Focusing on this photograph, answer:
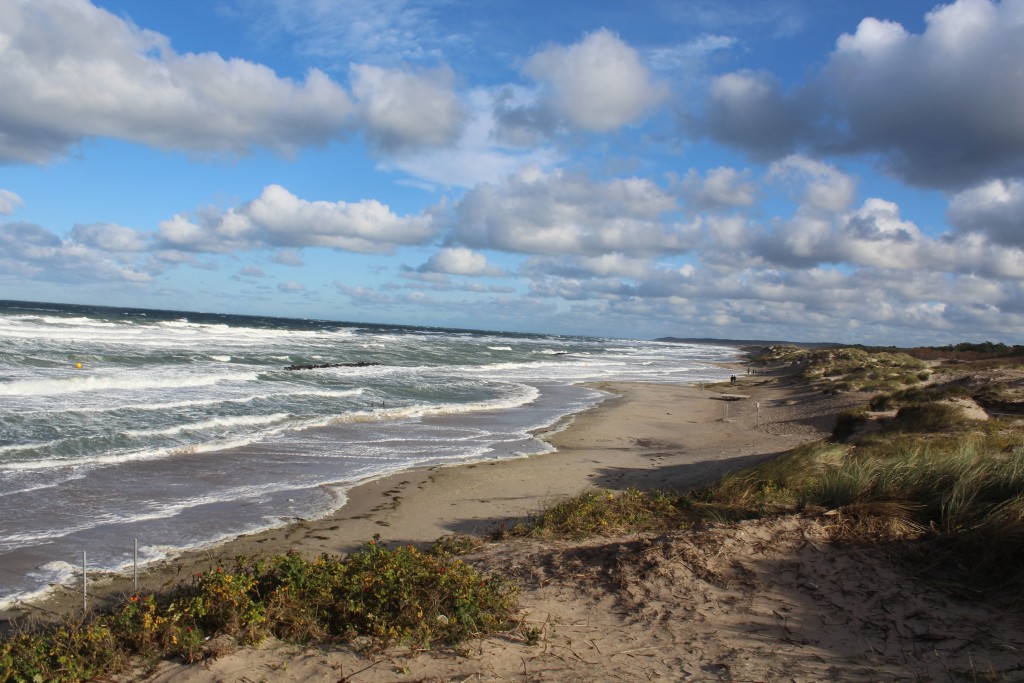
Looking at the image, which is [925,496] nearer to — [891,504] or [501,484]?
[891,504]

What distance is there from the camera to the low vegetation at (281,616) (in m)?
4.48

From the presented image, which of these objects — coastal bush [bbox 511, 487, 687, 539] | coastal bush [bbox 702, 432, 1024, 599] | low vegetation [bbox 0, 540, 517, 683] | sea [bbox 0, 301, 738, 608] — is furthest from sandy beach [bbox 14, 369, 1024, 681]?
sea [bbox 0, 301, 738, 608]

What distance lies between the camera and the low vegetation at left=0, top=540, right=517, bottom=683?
14.7ft

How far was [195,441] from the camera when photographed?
1441 centimetres

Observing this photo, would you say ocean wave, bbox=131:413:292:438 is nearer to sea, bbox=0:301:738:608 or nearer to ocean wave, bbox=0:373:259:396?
sea, bbox=0:301:738:608

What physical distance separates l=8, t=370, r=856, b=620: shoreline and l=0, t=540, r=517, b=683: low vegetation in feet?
2.70

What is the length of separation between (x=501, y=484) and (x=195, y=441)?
702cm

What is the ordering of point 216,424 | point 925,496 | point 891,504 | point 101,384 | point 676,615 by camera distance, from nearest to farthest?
point 676,615, point 891,504, point 925,496, point 216,424, point 101,384

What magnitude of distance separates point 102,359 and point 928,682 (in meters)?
33.3

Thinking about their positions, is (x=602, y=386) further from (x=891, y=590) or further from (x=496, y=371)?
(x=891, y=590)

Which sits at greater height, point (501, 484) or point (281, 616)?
point (281, 616)

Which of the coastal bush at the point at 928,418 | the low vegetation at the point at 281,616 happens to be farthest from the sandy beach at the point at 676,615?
the coastal bush at the point at 928,418

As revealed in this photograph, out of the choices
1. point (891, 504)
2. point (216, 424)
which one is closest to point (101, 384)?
point (216, 424)

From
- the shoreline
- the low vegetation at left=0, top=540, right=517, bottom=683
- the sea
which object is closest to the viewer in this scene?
the low vegetation at left=0, top=540, right=517, bottom=683
